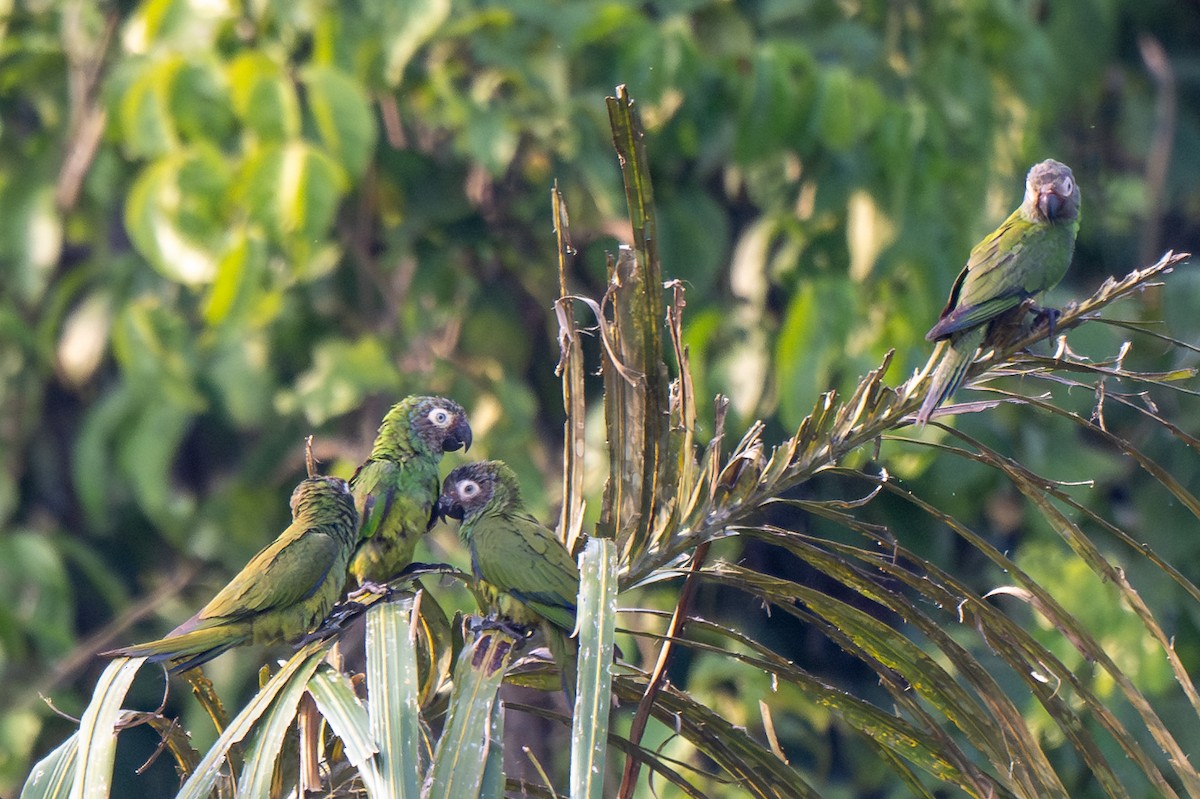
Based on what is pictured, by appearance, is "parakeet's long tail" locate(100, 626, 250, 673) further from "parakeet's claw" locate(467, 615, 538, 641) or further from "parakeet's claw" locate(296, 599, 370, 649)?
"parakeet's claw" locate(467, 615, 538, 641)

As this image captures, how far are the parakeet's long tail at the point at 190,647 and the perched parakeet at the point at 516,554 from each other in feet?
1.53

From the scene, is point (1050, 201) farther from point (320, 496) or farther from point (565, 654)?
point (320, 496)

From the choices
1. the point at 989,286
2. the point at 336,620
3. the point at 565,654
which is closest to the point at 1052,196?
the point at 989,286

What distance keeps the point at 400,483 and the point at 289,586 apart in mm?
526

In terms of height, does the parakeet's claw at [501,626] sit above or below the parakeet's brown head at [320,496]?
below

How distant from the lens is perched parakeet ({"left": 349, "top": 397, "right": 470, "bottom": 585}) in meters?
2.98

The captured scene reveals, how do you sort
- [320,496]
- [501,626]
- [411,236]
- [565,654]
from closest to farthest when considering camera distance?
[501,626] < [565,654] < [320,496] < [411,236]

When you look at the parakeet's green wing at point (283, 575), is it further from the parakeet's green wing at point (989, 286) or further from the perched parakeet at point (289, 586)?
the parakeet's green wing at point (989, 286)

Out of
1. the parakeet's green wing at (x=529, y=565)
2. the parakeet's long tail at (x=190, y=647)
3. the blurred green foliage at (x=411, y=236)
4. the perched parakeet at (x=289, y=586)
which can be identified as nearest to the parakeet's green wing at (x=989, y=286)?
the parakeet's green wing at (x=529, y=565)

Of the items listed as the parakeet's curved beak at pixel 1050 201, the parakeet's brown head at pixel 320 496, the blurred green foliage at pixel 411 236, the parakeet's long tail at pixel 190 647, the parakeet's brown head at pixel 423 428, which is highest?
the blurred green foliage at pixel 411 236

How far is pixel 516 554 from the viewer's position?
102 inches

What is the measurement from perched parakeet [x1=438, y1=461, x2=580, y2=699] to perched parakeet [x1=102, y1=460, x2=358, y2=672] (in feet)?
0.76

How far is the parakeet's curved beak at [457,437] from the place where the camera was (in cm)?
324

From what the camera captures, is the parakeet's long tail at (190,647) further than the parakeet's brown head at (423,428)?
No
